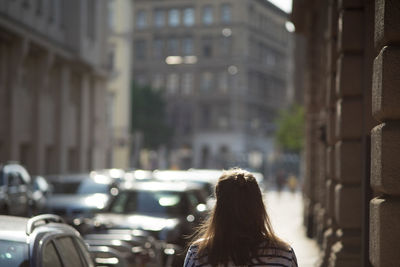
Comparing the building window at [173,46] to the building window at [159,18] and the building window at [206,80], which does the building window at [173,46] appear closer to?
the building window at [159,18]

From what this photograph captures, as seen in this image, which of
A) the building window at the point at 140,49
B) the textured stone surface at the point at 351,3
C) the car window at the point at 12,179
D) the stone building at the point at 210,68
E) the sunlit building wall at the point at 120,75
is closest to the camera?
the textured stone surface at the point at 351,3

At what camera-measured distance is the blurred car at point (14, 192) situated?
23.1 meters

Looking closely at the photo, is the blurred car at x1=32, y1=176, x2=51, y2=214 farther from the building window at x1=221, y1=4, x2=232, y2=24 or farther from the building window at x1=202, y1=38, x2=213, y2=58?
the building window at x1=202, y1=38, x2=213, y2=58

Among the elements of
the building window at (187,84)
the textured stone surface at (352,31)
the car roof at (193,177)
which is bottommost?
the car roof at (193,177)

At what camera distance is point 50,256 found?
6113 mm

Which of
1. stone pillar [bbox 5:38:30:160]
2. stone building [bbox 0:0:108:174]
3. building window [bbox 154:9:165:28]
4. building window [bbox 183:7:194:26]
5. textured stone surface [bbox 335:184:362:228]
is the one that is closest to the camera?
textured stone surface [bbox 335:184:362:228]

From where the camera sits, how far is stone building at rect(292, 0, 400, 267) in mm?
5984

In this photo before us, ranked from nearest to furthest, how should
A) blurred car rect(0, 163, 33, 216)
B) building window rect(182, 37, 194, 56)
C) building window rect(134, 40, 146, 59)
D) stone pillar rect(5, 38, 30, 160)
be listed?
blurred car rect(0, 163, 33, 216)
stone pillar rect(5, 38, 30, 160)
building window rect(182, 37, 194, 56)
building window rect(134, 40, 146, 59)

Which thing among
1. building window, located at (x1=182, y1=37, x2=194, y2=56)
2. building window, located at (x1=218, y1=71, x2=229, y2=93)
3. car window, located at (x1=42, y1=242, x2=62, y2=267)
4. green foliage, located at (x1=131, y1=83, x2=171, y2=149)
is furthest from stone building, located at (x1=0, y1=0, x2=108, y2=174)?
building window, located at (x1=182, y1=37, x2=194, y2=56)

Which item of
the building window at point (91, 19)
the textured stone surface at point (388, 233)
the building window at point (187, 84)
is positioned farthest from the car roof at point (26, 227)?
the building window at point (187, 84)

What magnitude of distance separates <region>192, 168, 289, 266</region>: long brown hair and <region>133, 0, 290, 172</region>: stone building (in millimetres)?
98712

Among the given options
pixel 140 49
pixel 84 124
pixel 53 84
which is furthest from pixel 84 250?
pixel 140 49

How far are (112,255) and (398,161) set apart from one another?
13.3ft

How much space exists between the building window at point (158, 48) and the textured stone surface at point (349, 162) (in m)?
102
